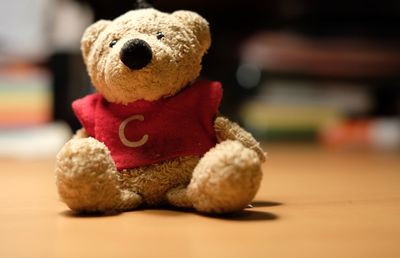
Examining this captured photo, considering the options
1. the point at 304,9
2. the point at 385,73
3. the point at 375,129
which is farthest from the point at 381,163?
the point at 385,73

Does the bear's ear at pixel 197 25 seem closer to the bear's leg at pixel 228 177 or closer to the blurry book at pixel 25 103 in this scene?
the bear's leg at pixel 228 177

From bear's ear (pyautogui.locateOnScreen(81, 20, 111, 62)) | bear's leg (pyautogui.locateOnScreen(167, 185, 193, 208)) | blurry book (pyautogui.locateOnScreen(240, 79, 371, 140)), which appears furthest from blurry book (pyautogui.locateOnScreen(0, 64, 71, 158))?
bear's leg (pyautogui.locateOnScreen(167, 185, 193, 208))

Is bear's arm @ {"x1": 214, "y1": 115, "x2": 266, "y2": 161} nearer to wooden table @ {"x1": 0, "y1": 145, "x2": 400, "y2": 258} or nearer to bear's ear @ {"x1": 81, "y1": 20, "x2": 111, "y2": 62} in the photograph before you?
wooden table @ {"x1": 0, "y1": 145, "x2": 400, "y2": 258}

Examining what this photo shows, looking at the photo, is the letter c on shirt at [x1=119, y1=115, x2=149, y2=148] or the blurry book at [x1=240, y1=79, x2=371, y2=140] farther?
the blurry book at [x1=240, y1=79, x2=371, y2=140]

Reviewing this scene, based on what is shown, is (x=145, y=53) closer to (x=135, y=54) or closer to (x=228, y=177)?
(x=135, y=54)

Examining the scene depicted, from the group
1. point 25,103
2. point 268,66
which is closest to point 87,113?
point 25,103

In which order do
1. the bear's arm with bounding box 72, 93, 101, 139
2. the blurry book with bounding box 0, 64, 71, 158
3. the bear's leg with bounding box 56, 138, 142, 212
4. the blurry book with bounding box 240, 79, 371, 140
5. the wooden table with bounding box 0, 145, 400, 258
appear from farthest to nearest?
the blurry book with bounding box 240, 79, 371, 140, the blurry book with bounding box 0, 64, 71, 158, the bear's arm with bounding box 72, 93, 101, 139, the bear's leg with bounding box 56, 138, 142, 212, the wooden table with bounding box 0, 145, 400, 258
